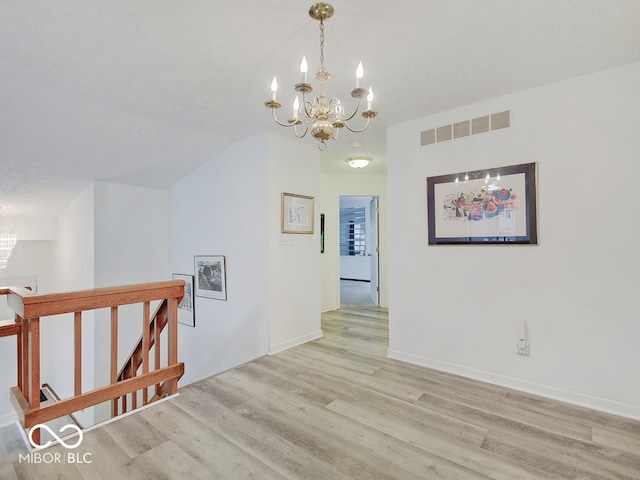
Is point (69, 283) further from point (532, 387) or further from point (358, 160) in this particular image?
point (532, 387)

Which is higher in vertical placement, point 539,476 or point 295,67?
point 295,67

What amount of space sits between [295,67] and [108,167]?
305 centimetres

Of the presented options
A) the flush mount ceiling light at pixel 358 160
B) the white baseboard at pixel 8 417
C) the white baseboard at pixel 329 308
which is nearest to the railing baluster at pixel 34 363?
the flush mount ceiling light at pixel 358 160

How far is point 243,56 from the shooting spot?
2254 mm

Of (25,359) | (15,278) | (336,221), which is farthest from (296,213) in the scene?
(15,278)

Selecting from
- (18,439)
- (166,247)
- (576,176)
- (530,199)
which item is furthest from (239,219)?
(576,176)

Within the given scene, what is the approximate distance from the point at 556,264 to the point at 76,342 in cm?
341

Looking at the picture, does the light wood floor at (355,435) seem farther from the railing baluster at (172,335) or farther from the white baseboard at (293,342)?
the white baseboard at (293,342)

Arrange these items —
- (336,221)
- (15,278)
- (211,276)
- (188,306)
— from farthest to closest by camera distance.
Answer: (336,221) < (15,278) < (188,306) < (211,276)

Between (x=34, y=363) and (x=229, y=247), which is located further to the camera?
(x=229, y=247)

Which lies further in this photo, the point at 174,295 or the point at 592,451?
the point at 174,295

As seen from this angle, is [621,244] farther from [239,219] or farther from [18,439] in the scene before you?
[18,439]

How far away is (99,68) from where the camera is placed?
7.88 ft

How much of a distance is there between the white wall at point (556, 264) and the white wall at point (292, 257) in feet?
4.60
